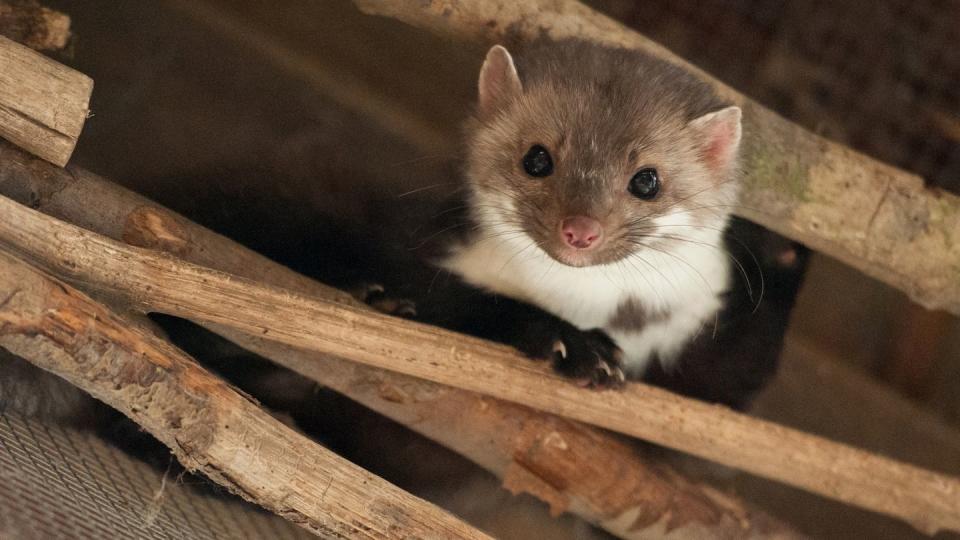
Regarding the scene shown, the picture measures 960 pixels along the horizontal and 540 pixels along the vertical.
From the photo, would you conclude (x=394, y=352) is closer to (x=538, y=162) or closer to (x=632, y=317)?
(x=538, y=162)

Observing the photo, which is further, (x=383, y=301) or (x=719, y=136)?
(x=383, y=301)

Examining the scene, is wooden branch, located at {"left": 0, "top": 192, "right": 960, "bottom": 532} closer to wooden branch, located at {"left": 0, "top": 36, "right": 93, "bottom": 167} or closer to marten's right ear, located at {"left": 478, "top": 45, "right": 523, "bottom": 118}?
wooden branch, located at {"left": 0, "top": 36, "right": 93, "bottom": 167}

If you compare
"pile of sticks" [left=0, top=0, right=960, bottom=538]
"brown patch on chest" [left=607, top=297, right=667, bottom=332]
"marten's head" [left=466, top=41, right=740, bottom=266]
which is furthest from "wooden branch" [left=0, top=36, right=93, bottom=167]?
"brown patch on chest" [left=607, top=297, right=667, bottom=332]

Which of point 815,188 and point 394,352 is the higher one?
point 815,188

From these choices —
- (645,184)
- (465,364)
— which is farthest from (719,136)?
(465,364)

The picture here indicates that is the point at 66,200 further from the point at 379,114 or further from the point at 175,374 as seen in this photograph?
the point at 379,114

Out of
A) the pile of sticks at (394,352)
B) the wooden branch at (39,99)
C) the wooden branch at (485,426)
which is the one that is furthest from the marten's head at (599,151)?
the wooden branch at (39,99)
